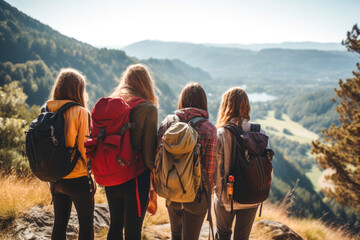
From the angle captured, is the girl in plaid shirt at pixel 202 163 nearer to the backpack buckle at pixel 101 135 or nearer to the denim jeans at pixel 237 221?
the denim jeans at pixel 237 221

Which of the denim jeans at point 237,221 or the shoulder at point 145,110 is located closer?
the shoulder at point 145,110

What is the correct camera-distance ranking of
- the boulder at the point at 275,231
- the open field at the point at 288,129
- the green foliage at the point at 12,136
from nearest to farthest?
the boulder at the point at 275,231
the green foliage at the point at 12,136
the open field at the point at 288,129

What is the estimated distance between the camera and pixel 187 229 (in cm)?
195

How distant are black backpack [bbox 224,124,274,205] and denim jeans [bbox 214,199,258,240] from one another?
7.9 inches

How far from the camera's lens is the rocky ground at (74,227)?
267 cm

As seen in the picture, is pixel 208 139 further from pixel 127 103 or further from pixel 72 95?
pixel 72 95

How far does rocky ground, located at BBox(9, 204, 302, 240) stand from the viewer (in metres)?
2.67

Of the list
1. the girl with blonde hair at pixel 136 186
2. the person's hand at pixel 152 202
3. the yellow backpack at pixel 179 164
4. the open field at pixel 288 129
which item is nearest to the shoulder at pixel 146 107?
the girl with blonde hair at pixel 136 186

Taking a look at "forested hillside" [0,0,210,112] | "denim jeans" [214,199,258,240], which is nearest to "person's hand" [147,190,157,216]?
"denim jeans" [214,199,258,240]

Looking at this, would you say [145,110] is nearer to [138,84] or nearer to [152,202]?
[138,84]

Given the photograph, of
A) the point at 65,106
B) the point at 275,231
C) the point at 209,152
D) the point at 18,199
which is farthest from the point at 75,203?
the point at 275,231

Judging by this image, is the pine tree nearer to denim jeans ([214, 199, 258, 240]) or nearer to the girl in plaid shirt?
denim jeans ([214, 199, 258, 240])

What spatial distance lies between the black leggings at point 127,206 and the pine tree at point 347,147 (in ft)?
30.6

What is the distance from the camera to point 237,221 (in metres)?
2.19
